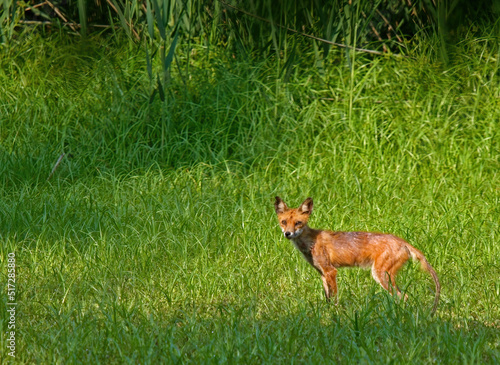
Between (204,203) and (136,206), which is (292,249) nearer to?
(204,203)

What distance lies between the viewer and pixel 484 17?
30.5ft

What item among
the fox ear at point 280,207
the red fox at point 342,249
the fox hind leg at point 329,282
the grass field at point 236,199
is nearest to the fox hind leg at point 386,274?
the red fox at point 342,249

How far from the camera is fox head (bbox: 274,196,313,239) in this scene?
16.7ft

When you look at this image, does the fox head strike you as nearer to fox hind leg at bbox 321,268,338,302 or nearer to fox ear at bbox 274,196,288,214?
fox ear at bbox 274,196,288,214

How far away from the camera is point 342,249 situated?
5.12 meters

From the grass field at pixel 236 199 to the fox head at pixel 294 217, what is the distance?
45cm

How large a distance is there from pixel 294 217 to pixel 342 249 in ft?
1.30

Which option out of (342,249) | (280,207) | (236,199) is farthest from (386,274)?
(236,199)

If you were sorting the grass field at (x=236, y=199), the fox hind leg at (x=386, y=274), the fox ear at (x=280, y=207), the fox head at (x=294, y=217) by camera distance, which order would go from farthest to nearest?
the fox ear at (x=280, y=207) → the fox head at (x=294, y=217) → the fox hind leg at (x=386, y=274) → the grass field at (x=236, y=199)

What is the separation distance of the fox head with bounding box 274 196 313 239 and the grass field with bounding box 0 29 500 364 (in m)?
0.45

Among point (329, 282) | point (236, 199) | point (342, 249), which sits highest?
point (342, 249)

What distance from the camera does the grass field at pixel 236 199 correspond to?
4.23 meters

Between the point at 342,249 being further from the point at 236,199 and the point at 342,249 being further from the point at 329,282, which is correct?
the point at 236,199

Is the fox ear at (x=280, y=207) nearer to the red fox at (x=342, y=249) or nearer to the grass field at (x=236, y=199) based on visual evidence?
the red fox at (x=342, y=249)
